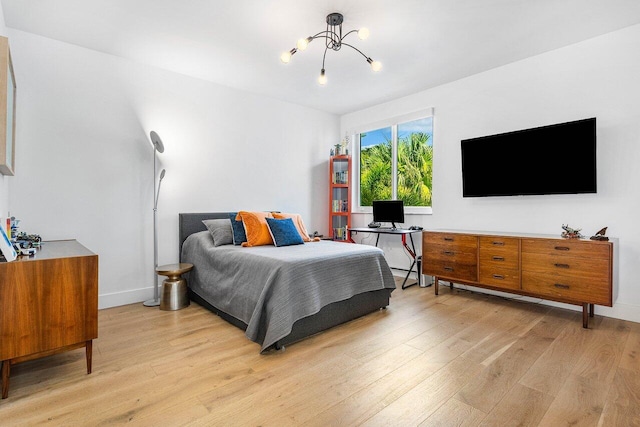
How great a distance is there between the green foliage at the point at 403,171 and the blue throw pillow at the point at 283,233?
6.56ft

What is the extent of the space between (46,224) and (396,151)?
4247 mm

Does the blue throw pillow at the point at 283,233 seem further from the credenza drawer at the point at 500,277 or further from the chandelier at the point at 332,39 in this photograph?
the credenza drawer at the point at 500,277

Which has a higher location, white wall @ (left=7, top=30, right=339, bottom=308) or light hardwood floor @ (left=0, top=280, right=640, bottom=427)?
white wall @ (left=7, top=30, right=339, bottom=308)

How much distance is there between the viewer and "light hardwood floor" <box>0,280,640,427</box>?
157 centimetres

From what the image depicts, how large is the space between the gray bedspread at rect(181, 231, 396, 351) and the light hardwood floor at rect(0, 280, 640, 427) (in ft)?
0.73

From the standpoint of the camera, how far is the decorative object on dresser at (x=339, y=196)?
16.8ft

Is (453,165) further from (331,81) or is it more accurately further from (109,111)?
(109,111)

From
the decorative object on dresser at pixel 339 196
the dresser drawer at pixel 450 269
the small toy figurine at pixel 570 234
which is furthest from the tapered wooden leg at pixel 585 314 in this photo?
the decorative object on dresser at pixel 339 196

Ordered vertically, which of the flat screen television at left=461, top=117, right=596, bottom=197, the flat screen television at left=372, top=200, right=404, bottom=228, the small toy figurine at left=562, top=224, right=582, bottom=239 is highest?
the flat screen television at left=461, top=117, right=596, bottom=197

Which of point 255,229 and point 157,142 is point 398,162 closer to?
point 255,229

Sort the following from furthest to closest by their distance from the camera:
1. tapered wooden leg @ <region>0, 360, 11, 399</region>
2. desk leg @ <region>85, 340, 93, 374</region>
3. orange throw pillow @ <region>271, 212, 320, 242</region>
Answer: orange throw pillow @ <region>271, 212, 320, 242</region> < desk leg @ <region>85, 340, 93, 374</region> < tapered wooden leg @ <region>0, 360, 11, 399</region>

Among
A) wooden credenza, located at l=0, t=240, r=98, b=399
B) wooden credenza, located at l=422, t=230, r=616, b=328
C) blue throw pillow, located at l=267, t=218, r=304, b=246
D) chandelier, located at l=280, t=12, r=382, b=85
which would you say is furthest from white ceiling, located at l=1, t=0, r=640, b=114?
wooden credenza, located at l=0, t=240, r=98, b=399

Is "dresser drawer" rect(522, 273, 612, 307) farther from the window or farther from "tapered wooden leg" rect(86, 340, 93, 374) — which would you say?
"tapered wooden leg" rect(86, 340, 93, 374)

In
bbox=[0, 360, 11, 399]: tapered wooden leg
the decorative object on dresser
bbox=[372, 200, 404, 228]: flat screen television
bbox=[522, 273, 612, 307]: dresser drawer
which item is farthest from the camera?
the decorative object on dresser
